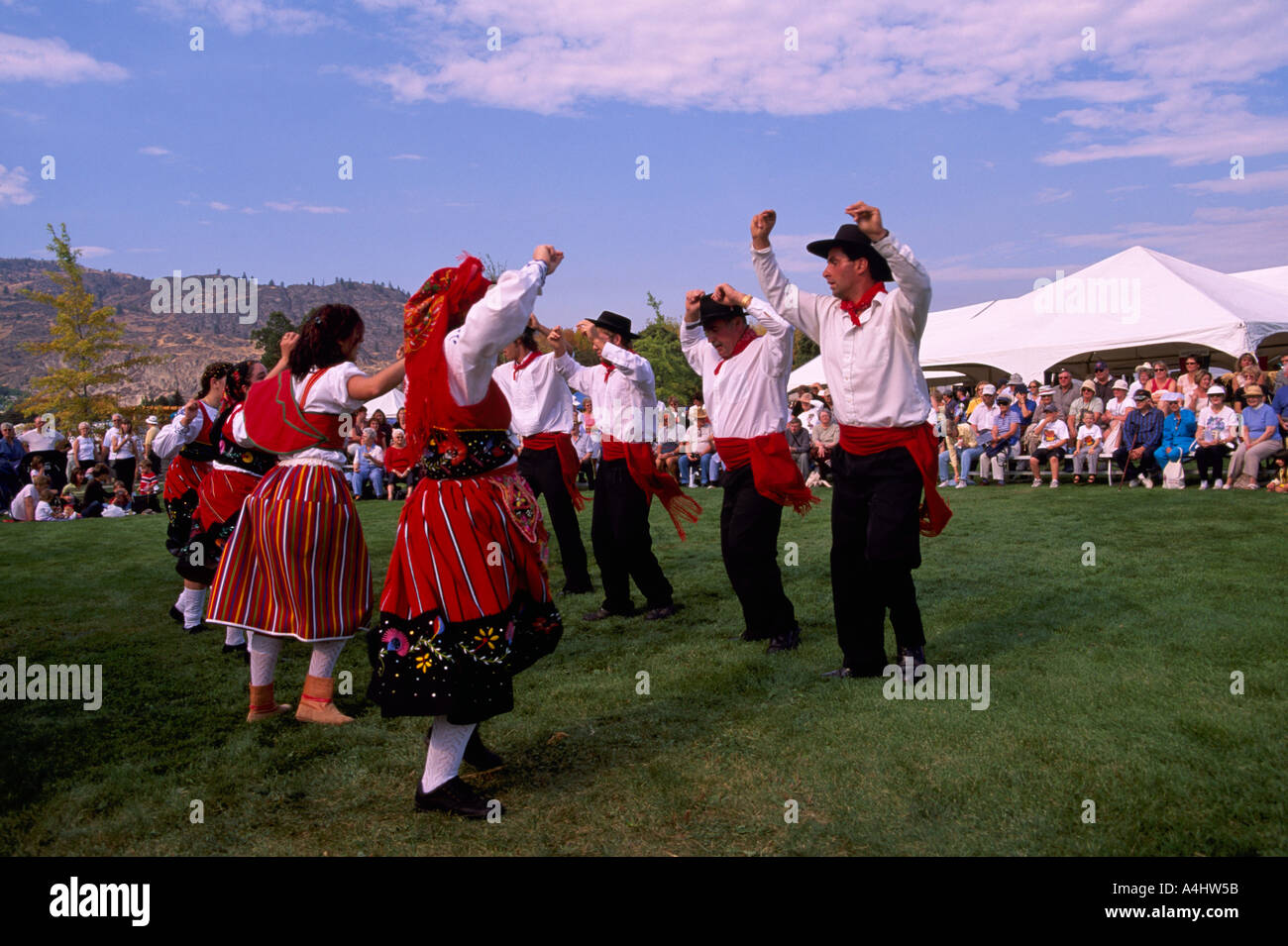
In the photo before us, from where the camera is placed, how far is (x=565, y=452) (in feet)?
24.5

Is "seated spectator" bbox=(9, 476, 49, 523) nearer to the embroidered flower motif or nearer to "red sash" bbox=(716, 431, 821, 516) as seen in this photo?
"red sash" bbox=(716, 431, 821, 516)

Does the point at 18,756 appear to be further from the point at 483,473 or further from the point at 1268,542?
the point at 1268,542

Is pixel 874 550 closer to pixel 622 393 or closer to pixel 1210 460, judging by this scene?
pixel 622 393

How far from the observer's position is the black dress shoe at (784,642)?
544 cm

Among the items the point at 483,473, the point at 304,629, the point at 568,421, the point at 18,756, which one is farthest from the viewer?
the point at 568,421

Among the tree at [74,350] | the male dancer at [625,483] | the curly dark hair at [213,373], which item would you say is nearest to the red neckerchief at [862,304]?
the male dancer at [625,483]

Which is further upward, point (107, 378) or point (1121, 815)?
point (107, 378)

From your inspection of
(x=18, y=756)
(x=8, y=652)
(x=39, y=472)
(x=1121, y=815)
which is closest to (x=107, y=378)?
(x=39, y=472)

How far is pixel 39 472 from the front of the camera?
55.7 feet

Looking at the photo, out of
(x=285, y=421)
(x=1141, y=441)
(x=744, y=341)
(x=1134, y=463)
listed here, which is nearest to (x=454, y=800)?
(x=285, y=421)

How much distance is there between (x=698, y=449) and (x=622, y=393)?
37.8 ft

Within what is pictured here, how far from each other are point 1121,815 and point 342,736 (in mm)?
3331

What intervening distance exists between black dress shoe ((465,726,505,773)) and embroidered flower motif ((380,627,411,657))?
545 millimetres

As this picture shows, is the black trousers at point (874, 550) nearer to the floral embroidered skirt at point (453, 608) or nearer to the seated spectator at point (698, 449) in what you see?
the floral embroidered skirt at point (453, 608)
